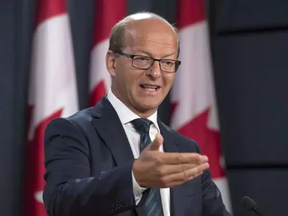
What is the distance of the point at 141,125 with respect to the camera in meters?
1.46

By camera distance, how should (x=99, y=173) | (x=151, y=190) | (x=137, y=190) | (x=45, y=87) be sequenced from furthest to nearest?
(x=45, y=87), (x=151, y=190), (x=99, y=173), (x=137, y=190)

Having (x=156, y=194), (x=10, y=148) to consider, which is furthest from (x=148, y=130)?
(x=10, y=148)

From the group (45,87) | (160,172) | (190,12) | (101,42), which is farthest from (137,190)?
(190,12)

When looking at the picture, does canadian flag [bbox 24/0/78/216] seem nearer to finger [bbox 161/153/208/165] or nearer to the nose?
the nose

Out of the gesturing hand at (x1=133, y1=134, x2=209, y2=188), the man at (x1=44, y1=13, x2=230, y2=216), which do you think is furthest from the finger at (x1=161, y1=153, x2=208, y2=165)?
the man at (x1=44, y1=13, x2=230, y2=216)

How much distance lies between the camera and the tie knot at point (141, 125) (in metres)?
1.46

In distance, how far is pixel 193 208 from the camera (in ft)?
4.75

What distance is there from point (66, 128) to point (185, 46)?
1054 millimetres

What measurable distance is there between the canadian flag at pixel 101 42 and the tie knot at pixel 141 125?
0.78m

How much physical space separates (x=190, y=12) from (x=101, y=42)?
1.22ft

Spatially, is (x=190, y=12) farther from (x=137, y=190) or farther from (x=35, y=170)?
(x=137, y=190)

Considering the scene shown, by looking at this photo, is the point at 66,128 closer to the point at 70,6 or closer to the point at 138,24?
the point at 138,24

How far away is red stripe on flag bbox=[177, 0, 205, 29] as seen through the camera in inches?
92.9

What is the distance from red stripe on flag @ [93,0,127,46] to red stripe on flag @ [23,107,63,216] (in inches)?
12.9
